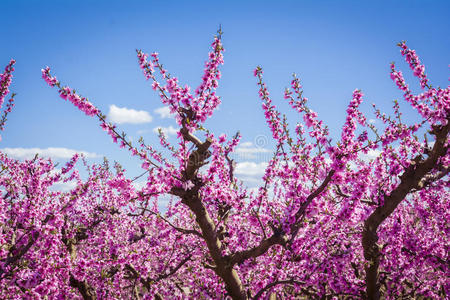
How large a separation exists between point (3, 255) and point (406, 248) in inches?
437

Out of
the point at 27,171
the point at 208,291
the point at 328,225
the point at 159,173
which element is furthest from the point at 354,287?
the point at 27,171

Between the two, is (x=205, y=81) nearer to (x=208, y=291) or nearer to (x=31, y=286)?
(x=208, y=291)

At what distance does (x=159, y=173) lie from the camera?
17.2 ft

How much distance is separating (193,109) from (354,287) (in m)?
6.78

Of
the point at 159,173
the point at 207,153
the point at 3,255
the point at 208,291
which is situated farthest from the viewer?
the point at 208,291

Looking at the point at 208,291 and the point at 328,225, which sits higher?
the point at 328,225

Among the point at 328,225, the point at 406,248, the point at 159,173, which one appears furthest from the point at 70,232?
the point at 406,248

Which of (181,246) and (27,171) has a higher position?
(27,171)

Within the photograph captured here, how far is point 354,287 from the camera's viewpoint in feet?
25.4

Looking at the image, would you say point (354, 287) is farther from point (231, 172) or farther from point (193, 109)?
point (193, 109)

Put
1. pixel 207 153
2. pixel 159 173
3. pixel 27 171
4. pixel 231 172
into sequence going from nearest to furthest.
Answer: pixel 159 173
pixel 207 153
pixel 231 172
pixel 27 171

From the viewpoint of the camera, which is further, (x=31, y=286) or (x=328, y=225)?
(x=328, y=225)

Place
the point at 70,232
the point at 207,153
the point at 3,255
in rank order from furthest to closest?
the point at 70,232, the point at 3,255, the point at 207,153

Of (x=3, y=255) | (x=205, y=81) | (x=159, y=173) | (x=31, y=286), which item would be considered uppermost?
(x=205, y=81)
